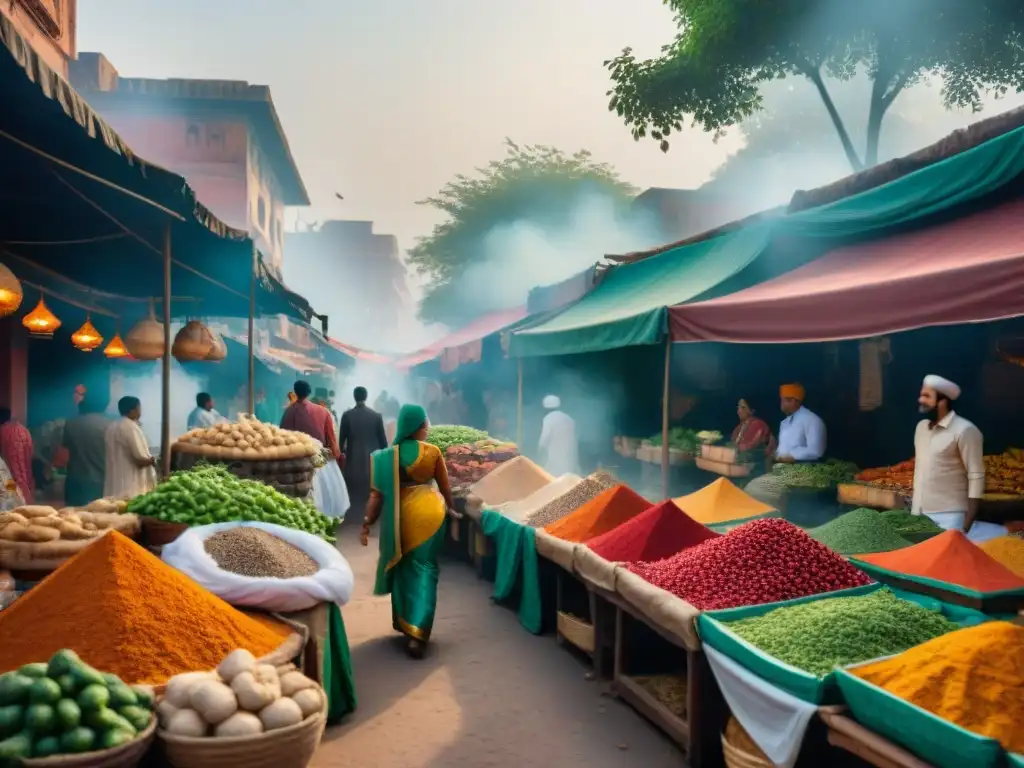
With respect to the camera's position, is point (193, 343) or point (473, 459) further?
point (473, 459)

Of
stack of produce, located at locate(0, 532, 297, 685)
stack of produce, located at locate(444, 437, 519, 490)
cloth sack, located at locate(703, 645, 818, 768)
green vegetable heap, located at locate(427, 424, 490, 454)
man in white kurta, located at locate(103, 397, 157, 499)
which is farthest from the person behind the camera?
green vegetable heap, located at locate(427, 424, 490, 454)

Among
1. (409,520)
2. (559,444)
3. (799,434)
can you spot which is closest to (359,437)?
(559,444)

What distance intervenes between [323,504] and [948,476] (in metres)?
6.35

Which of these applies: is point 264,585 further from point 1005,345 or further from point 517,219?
point 517,219

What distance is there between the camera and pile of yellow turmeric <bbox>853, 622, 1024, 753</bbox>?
90.6 inches

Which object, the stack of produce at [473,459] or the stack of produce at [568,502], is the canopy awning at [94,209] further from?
the stack of produce at [568,502]

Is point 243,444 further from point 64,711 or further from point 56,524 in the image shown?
point 64,711

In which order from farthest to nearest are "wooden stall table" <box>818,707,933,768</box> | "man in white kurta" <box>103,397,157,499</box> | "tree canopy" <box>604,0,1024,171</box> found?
"tree canopy" <box>604,0,1024,171</box>
"man in white kurta" <box>103,397,157,499</box>
"wooden stall table" <box>818,707,933,768</box>

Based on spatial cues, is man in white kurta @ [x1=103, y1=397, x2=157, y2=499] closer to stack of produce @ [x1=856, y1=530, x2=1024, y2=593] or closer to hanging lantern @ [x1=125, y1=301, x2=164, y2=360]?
hanging lantern @ [x1=125, y1=301, x2=164, y2=360]

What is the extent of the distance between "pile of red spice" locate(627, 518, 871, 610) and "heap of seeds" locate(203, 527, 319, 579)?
1.78 meters

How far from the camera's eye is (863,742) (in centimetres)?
253

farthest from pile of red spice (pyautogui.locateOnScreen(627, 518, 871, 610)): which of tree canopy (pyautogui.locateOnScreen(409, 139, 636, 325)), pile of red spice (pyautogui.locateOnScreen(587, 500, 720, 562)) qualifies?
tree canopy (pyautogui.locateOnScreen(409, 139, 636, 325))

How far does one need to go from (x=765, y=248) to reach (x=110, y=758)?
20.8 feet

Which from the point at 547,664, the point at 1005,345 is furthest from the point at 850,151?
the point at 547,664
